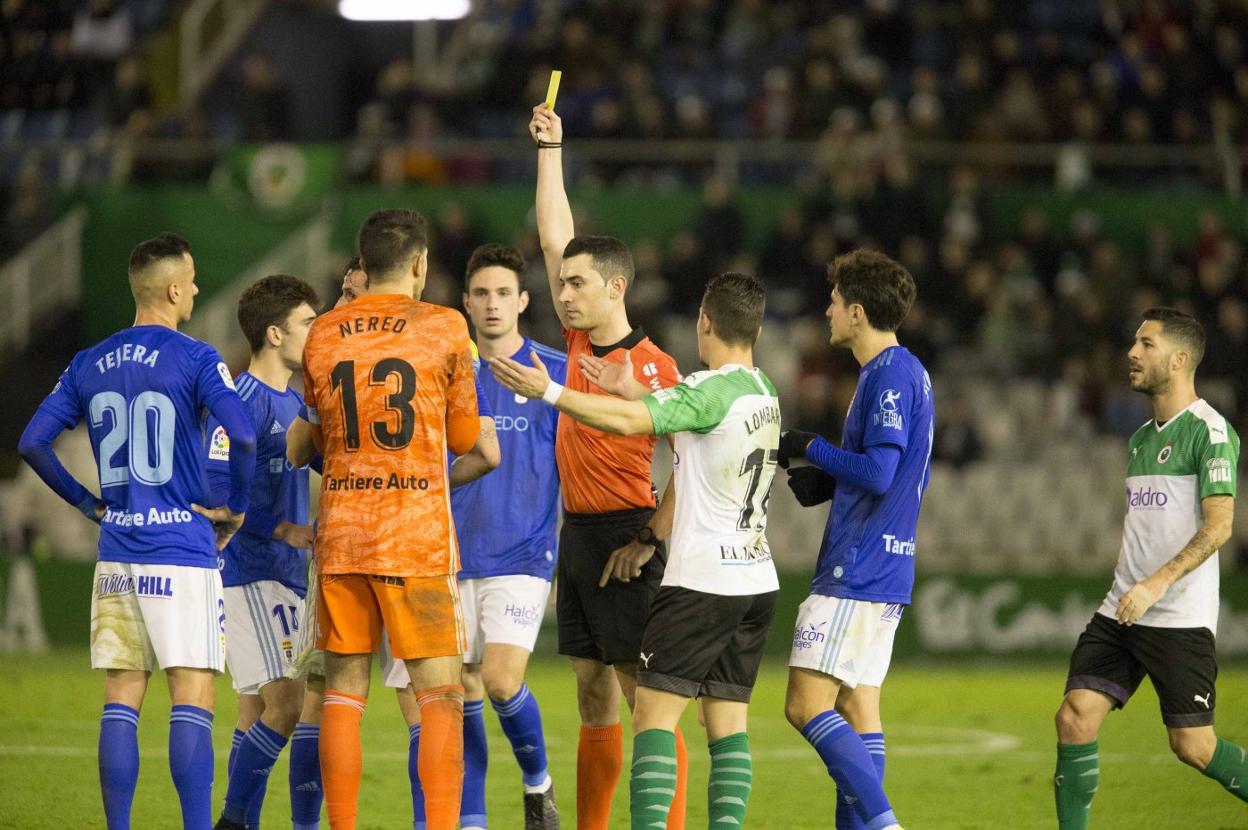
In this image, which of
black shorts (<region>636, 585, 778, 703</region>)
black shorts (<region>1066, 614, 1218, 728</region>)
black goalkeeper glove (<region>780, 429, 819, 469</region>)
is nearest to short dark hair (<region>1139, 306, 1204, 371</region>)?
black shorts (<region>1066, 614, 1218, 728</region>)

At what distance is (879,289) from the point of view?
7609mm

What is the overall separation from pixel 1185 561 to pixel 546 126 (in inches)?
142

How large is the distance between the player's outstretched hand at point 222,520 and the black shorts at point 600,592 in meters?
1.53

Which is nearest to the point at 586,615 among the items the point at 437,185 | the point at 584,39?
the point at 437,185

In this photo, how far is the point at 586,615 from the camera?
794 cm

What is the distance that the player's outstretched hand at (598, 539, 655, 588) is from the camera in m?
7.65

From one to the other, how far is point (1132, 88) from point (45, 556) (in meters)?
15.1

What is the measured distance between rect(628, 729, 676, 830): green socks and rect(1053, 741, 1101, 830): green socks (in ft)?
7.02

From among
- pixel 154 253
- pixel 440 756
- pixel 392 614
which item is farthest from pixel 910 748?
pixel 154 253

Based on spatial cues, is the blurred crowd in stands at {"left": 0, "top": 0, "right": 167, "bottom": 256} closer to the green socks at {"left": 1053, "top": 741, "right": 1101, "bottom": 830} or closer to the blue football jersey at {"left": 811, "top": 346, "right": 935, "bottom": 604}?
the blue football jersey at {"left": 811, "top": 346, "right": 935, "bottom": 604}

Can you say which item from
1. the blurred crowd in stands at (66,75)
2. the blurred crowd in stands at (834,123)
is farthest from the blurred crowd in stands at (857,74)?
the blurred crowd in stands at (66,75)

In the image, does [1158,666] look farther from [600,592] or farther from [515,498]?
[515,498]

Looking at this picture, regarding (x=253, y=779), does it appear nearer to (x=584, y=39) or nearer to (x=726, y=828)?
(x=726, y=828)

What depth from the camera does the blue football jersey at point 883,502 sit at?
745cm
